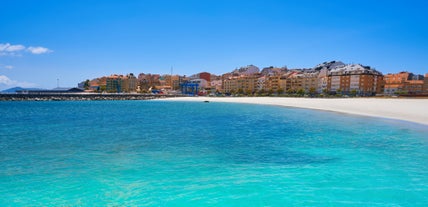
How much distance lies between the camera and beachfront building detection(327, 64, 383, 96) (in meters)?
116

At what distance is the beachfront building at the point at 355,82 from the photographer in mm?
116375

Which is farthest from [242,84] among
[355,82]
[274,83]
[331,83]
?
[355,82]

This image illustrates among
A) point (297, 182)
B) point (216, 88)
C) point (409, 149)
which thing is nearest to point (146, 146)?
point (297, 182)

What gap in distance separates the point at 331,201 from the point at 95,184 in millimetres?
6459

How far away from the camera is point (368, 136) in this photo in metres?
18.2

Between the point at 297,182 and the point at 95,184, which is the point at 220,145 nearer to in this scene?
the point at 297,182

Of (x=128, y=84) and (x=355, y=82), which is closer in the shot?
(x=355, y=82)

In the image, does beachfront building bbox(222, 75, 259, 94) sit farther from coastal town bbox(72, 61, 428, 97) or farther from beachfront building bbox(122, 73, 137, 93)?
beachfront building bbox(122, 73, 137, 93)

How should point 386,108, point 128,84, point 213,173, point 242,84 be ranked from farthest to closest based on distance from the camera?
point 128,84 < point 242,84 < point 386,108 < point 213,173

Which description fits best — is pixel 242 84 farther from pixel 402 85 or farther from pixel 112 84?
pixel 112 84

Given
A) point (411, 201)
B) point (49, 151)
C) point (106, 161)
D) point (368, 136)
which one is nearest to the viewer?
point (411, 201)

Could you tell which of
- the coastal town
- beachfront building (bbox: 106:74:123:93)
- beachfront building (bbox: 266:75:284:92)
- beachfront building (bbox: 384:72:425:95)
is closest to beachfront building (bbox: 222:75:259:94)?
the coastal town

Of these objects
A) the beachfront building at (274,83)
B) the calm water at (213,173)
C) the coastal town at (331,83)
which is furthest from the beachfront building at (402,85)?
the calm water at (213,173)

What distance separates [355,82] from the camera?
385 ft
